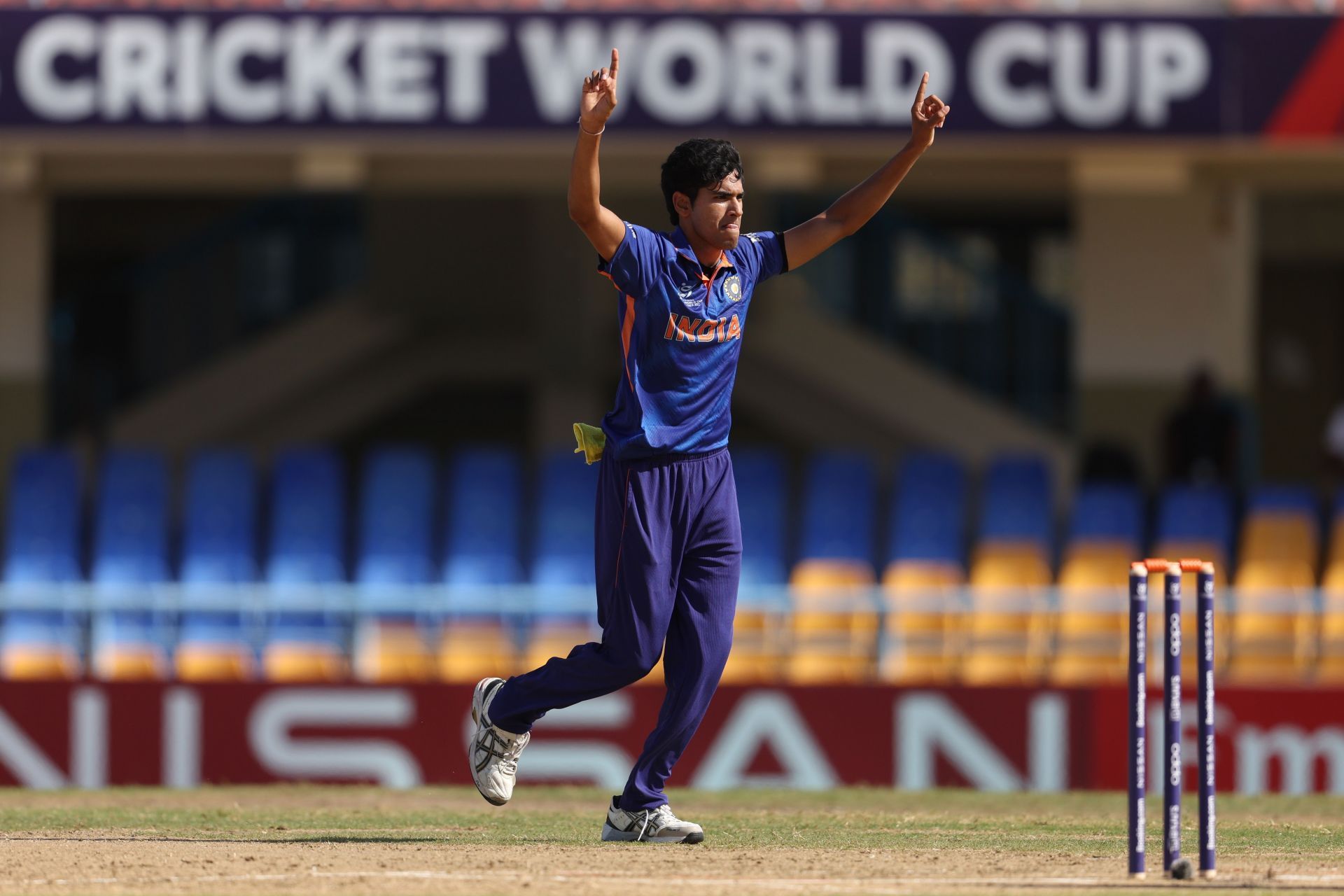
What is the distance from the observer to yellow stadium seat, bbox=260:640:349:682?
552 inches

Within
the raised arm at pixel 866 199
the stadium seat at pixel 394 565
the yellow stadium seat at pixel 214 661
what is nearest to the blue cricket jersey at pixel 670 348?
the raised arm at pixel 866 199

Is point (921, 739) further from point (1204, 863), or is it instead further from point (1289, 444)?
point (1289, 444)

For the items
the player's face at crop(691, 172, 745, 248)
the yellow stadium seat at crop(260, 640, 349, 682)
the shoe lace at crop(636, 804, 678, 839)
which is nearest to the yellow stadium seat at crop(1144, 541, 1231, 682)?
the yellow stadium seat at crop(260, 640, 349, 682)

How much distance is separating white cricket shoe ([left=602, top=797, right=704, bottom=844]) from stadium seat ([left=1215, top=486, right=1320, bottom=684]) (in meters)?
6.61

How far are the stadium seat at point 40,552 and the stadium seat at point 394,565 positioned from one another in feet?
6.18

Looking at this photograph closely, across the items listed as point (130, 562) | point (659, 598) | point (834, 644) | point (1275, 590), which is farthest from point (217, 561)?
point (659, 598)

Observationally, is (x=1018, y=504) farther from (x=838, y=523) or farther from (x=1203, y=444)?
(x=1203, y=444)

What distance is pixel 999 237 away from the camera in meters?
23.7

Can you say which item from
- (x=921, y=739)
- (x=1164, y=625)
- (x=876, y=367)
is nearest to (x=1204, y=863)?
(x=1164, y=625)

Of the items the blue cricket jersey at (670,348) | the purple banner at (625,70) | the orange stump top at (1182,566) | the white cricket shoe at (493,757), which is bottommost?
the white cricket shoe at (493,757)

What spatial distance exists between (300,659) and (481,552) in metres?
1.55

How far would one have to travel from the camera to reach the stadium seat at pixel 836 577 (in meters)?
13.8

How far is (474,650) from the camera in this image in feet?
45.9

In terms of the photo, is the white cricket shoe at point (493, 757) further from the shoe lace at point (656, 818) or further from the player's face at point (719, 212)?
the player's face at point (719, 212)
